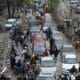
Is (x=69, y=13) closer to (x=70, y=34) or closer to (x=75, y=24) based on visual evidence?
(x=75, y=24)

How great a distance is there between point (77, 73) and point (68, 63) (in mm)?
3781

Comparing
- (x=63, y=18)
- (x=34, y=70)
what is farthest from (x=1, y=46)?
(x=63, y=18)

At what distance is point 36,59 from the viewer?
3612 centimetres

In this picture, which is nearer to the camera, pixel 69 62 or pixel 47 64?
pixel 47 64

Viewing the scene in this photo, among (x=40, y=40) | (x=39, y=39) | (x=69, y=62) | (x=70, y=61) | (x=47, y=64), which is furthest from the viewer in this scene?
(x=39, y=39)

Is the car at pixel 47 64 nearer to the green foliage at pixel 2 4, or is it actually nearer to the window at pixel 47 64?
the window at pixel 47 64

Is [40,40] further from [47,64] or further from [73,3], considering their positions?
[73,3]

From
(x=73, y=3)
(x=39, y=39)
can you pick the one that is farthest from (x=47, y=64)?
(x=73, y=3)

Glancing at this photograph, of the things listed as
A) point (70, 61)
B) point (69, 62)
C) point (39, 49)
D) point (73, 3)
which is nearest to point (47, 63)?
point (69, 62)

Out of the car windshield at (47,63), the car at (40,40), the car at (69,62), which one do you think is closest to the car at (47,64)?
the car windshield at (47,63)

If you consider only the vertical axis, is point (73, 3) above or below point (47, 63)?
below

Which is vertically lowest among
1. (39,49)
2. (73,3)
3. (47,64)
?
(73,3)

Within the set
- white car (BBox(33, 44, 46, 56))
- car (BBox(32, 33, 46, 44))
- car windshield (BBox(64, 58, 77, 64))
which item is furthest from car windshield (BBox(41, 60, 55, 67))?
car (BBox(32, 33, 46, 44))

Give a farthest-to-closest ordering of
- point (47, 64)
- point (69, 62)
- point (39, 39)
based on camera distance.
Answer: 1. point (39, 39)
2. point (69, 62)
3. point (47, 64)
